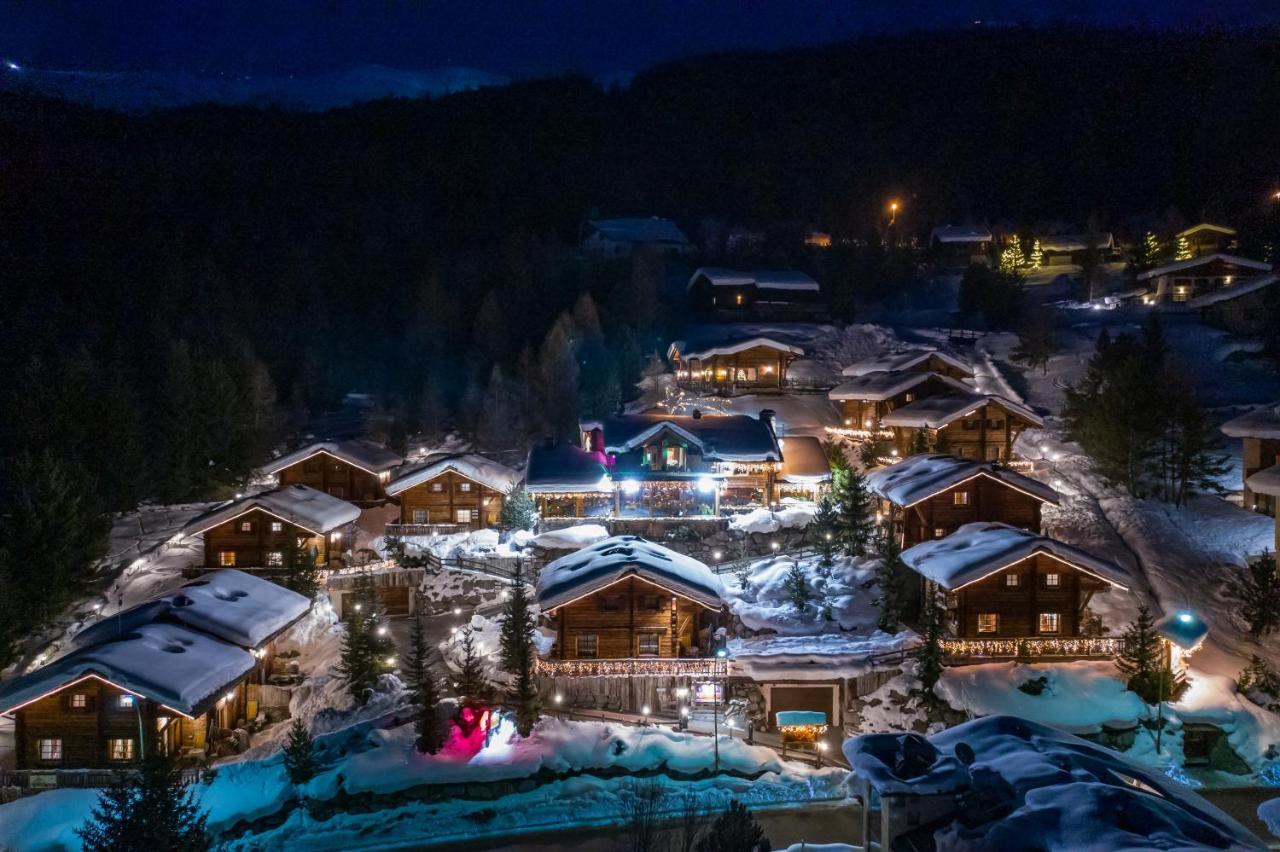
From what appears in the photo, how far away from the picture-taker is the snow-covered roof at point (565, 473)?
37969mm

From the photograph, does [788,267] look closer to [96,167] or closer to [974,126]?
[974,126]

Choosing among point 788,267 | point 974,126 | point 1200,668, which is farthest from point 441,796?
point 974,126

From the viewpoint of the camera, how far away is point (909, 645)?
2630 cm

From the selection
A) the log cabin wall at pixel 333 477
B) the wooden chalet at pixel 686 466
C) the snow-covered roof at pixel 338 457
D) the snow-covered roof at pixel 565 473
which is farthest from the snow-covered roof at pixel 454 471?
the wooden chalet at pixel 686 466

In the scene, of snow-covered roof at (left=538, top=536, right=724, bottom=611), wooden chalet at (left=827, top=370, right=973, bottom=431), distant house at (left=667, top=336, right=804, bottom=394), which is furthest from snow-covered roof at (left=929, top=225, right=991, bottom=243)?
snow-covered roof at (left=538, top=536, right=724, bottom=611)

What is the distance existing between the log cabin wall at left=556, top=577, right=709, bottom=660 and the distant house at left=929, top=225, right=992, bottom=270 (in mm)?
64141

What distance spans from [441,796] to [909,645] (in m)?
14.8

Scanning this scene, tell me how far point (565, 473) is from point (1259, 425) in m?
28.8

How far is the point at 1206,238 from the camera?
233ft

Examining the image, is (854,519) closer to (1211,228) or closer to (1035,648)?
(1035,648)

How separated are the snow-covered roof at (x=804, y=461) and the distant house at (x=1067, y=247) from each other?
4956 cm

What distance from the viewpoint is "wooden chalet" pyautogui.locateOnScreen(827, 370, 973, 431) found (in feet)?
149

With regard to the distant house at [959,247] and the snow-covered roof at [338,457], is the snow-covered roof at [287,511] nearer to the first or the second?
the snow-covered roof at [338,457]

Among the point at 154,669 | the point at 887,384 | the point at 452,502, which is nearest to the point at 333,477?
the point at 452,502
